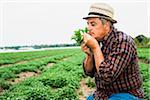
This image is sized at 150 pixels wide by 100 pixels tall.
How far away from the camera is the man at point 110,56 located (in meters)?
3.15

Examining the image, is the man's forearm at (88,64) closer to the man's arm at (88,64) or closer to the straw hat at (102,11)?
the man's arm at (88,64)

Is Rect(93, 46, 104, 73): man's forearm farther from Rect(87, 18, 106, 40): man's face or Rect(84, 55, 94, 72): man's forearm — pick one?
Rect(84, 55, 94, 72): man's forearm

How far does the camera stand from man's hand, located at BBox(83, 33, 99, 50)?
10.3 feet

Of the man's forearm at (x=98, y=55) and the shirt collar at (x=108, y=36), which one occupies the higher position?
the shirt collar at (x=108, y=36)

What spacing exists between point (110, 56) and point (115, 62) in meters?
0.08

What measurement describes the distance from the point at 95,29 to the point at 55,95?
17.2 ft

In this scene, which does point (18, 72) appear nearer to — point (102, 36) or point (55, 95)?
point (55, 95)

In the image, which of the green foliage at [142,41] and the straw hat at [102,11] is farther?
the green foliage at [142,41]

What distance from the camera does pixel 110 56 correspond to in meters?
3.21

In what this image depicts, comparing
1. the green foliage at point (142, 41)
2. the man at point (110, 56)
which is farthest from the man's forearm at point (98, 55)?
the green foliage at point (142, 41)

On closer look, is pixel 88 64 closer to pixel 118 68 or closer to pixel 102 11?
pixel 118 68

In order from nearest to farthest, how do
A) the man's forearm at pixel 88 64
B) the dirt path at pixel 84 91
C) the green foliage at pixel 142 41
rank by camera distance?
the man's forearm at pixel 88 64
the dirt path at pixel 84 91
the green foliage at pixel 142 41

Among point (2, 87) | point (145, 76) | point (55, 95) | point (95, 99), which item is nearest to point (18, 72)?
point (2, 87)

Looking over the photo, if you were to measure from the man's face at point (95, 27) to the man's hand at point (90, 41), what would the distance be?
10 cm
